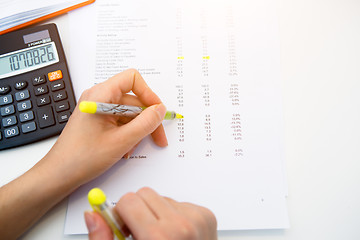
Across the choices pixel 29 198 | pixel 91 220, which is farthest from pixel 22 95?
pixel 91 220

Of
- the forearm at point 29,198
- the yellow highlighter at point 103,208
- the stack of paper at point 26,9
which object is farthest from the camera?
the stack of paper at point 26,9

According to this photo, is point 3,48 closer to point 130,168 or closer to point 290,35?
point 130,168

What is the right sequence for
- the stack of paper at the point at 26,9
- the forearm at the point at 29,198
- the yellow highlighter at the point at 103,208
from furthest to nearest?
1. the stack of paper at the point at 26,9
2. the forearm at the point at 29,198
3. the yellow highlighter at the point at 103,208

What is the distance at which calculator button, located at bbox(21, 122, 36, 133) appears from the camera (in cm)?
43

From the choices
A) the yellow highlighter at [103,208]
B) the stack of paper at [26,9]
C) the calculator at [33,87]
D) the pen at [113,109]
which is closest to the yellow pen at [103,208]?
the yellow highlighter at [103,208]

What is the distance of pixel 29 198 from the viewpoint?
367 mm

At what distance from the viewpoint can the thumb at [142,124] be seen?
367 millimetres

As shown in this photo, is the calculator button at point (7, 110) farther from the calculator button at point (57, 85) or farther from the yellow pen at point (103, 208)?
the yellow pen at point (103, 208)

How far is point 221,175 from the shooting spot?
41 cm

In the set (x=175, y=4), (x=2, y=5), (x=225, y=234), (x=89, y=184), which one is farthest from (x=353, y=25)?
(x=2, y=5)

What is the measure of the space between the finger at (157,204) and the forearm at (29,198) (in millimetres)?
139

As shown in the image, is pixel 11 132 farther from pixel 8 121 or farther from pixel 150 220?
pixel 150 220

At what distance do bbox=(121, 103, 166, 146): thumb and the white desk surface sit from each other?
0.51 ft

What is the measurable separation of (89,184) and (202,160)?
0.19 m
